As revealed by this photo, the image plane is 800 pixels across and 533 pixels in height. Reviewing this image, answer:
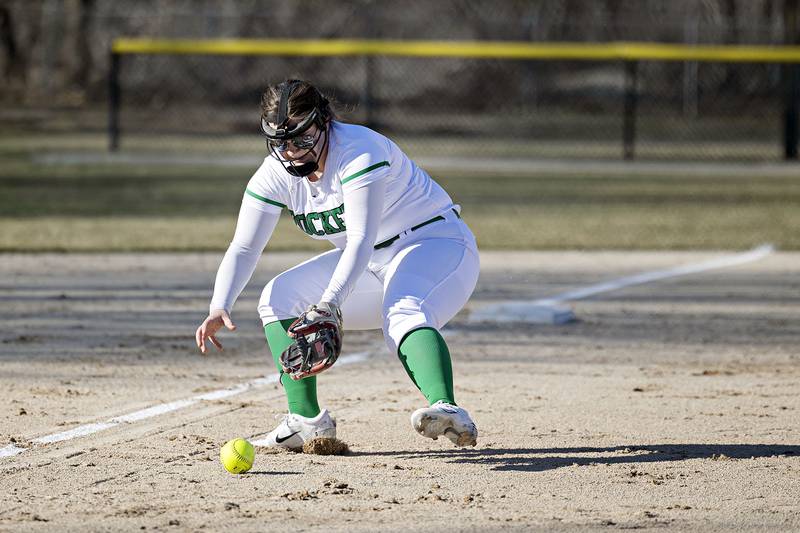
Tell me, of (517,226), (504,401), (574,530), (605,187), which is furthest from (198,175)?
(574,530)

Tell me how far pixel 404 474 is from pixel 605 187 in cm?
1517

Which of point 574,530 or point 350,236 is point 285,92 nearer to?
point 350,236

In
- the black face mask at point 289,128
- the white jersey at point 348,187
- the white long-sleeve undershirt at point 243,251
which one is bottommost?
the white long-sleeve undershirt at point 243,251

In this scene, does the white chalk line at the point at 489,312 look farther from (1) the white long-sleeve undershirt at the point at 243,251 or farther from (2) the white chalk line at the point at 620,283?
(1) the white long-sleeve undershirt at the point at 243,251

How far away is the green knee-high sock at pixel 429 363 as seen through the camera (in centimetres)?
450

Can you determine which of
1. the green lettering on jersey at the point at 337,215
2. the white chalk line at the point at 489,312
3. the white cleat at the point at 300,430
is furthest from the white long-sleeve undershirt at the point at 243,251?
the white chalk line at the point at 489,312

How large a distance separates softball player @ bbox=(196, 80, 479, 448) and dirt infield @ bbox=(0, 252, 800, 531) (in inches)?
13.4

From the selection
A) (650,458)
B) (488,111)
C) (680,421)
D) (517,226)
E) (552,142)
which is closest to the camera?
(650,458)

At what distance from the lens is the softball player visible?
14.9 ft

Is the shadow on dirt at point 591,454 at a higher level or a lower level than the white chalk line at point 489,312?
higher

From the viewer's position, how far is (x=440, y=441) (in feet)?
17.2

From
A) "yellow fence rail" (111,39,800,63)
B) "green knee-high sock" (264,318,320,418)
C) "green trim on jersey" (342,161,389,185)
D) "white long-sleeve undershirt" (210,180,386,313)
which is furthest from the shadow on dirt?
"yellow fence rail" (111,39,800,63)

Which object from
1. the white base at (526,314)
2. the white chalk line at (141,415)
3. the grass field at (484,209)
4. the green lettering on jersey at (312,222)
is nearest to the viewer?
the green lettering on jersey at (312,222)

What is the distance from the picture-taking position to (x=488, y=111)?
3078 cm
